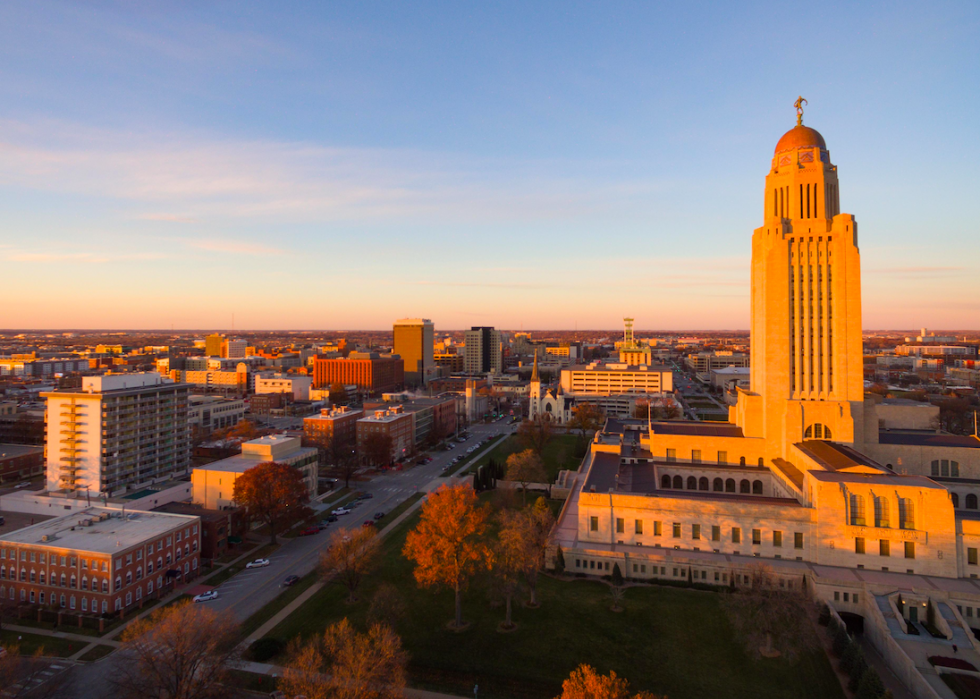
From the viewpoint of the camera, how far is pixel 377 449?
95.8 m

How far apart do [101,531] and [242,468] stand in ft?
66.4

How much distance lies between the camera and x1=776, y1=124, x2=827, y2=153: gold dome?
69062mm

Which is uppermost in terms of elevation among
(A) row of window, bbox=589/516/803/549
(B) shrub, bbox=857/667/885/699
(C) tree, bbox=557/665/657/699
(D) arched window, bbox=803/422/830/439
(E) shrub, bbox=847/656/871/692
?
(D) arched window, bbox=803/422/830/439

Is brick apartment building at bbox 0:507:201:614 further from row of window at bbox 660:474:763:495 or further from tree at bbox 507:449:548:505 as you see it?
row of window at bbox 660:474:763:495

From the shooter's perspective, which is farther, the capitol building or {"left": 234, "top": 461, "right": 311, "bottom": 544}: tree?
{"left": 234, "top": 461, "right": 311, "bottom": 544}: tree

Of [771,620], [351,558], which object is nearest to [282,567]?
[351,558]

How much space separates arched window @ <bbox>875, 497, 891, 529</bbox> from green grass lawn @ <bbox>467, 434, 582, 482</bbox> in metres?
46.8

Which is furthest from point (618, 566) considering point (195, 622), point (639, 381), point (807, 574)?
point (639, 381)

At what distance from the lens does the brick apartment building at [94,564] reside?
1821 inches

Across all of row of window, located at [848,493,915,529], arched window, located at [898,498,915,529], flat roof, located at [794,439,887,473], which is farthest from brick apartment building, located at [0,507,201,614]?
arched window, located at [898,498,915,529]

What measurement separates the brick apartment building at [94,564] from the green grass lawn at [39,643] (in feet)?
12.2

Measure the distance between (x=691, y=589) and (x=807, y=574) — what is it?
9.65 meters

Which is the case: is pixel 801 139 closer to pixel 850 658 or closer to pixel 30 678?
pixel 850 658

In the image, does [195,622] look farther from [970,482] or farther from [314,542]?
[970,482]
